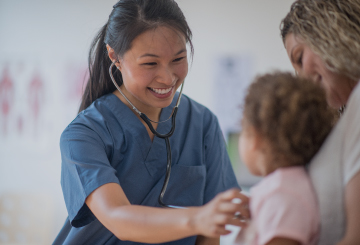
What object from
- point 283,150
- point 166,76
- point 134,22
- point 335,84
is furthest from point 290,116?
point 134,22

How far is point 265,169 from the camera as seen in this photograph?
729 mm

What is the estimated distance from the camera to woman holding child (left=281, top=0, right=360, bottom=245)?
64cm

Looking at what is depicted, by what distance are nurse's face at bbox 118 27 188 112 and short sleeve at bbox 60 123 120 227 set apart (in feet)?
0.67

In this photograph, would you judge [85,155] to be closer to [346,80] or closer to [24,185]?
[346,80]

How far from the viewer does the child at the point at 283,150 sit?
62 cm

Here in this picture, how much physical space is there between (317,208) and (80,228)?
2.63 ft

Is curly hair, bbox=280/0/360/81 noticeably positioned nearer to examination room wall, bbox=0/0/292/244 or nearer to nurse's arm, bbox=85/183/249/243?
nurse's arm, bbox=85/183/249/243

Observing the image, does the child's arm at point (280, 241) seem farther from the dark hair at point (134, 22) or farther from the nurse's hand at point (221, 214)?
the dark hair at point (134, 22)

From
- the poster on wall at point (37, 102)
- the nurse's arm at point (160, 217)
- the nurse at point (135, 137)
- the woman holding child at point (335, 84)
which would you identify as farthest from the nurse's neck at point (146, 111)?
the poster on wall at point (37, 102)

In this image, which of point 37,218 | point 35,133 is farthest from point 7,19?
point 37,218

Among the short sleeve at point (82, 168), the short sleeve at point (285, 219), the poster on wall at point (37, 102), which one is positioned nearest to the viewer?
the short sleeve at point (285, 219)

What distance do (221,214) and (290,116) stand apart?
0.22 m

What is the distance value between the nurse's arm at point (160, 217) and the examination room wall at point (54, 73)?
215cm

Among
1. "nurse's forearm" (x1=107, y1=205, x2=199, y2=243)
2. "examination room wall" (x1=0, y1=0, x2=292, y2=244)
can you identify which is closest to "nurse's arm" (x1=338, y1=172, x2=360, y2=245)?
"nurse's forearm" (x1=107, y1=205, x2=199, y2=243)
